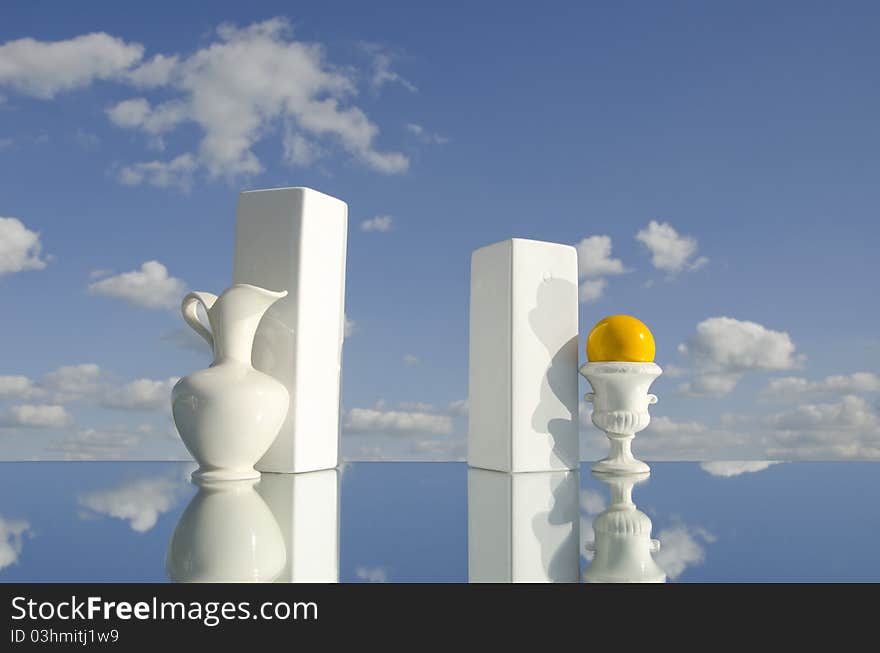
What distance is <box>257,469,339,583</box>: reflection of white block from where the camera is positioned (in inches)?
55.4

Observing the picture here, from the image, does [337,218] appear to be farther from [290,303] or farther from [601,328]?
[601,328]

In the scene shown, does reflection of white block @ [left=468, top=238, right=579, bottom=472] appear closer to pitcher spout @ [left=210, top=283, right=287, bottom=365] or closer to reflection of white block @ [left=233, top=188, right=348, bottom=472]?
reflection of white block @ [left=233, top=188, right=348, bottom=472]

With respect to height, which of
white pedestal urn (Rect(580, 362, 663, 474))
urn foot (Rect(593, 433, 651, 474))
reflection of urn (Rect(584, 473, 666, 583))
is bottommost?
reflection of urn (Rect(584, 473, 666, 583))

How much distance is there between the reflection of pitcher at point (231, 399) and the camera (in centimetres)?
233

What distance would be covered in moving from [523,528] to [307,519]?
0.57 m

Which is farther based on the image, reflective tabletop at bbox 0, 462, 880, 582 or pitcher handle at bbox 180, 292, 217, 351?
pitcher handle at bbox 180, 292, 217, 351

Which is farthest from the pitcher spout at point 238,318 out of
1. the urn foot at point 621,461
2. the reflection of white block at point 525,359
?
the urn foot at point 621,461

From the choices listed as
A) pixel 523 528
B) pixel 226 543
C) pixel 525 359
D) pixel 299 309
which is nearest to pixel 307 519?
pixel 226 543

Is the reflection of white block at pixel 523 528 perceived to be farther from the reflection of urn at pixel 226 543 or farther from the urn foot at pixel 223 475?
the urn foot at pixel 223 475

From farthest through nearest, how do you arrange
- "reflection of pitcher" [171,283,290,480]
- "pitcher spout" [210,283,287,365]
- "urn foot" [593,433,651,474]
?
"urn foot" [593,433,651,474] < "pitcher spout" [210,283,287,365] < "reflection of pitcher" [171,283,290,480]

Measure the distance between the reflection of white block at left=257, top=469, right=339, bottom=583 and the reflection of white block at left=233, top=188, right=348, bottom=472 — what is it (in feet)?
0.46

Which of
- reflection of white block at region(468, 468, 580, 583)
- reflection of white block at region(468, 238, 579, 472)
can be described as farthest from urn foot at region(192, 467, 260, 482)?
reflection of white block at region(468, 238, 579, 472)

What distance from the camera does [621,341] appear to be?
9.05ft
